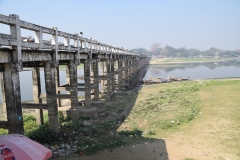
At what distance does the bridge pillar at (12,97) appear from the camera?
6.35 meters

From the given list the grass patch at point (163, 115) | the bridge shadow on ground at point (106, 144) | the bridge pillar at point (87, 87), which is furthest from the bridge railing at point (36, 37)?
the grass patch at point (163, 115)

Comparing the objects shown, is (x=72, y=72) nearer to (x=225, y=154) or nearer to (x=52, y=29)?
(x=52, y=29)

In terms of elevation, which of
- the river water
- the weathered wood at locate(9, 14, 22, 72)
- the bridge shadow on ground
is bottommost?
the river water

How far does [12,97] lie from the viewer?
6418 mm

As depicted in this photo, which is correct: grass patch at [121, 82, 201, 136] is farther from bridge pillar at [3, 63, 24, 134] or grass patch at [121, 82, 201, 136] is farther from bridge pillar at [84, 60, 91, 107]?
bridge pillar at [3, 63, 24, 134]

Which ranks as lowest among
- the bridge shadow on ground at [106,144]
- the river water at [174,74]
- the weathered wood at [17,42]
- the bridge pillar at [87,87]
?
the river water at [174,74]

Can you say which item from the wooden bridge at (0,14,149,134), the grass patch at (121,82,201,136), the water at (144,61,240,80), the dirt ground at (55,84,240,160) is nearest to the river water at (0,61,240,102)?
the water at (144,61,240,80)

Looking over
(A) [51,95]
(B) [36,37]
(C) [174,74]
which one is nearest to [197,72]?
(C) [174,74]

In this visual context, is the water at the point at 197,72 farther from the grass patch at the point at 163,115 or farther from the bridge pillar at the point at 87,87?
the bridge pillar at the point at 87,87

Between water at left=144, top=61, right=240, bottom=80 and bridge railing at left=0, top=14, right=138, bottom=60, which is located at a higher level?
bridge railing at left=0, top=14, right=138, bottom=60

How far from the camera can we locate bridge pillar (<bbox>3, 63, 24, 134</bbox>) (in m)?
6.35

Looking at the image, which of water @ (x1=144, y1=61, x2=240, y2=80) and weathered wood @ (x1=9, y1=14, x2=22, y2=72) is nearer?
weathered wood @ (x1=9, y1=14, x2=22, y2=72)

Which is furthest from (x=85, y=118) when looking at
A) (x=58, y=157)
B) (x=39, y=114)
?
(x=58, y=157)

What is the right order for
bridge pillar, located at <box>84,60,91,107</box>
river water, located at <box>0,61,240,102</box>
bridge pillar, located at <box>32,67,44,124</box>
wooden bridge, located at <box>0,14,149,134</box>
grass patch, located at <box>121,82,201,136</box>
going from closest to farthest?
wooden bridge, located at <box>0,14,149,134</box> → grass patch, located at <box>121,82,201,136</box> → bridge pillar, located at <box>32,67,44,124</box> → bridge pillar, located at <box>84,60,91,107</box> → river water, located at <box>0,61,240,102</box>
